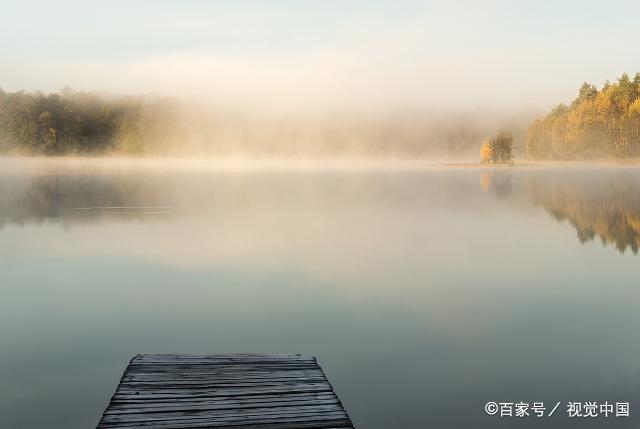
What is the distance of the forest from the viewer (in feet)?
391

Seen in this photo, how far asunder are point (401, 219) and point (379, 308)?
796 inches

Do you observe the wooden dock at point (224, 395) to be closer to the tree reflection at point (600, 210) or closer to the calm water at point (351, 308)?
the calm water at point (351, 308)

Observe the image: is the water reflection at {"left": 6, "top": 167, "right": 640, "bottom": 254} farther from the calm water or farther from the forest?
the forest

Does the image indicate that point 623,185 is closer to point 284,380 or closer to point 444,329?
point 444,329

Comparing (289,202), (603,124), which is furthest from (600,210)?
(603,124)

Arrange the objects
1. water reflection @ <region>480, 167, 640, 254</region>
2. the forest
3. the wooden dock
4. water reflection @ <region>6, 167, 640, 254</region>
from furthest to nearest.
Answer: the forest
water reflection @ <region>6, 167, 640, 254</region>
water reflection @ <region>480, 167, 640, 254</region>
the wooden dock

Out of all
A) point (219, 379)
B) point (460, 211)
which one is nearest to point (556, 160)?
point (460, 211)

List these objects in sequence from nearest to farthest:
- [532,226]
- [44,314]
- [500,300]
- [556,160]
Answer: [44,314] → [500,300] → [532,226] → [556,160]

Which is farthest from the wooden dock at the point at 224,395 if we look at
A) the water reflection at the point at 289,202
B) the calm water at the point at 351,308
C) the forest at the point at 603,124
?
the forest at the point at 603,124

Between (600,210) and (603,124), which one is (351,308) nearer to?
(600,210)

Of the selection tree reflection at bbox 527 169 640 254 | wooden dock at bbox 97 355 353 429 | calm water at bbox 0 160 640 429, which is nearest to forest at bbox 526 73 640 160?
tree reflection at bbox 527 169 640 254

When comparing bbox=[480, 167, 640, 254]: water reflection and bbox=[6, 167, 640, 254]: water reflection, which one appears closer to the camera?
bbox=[480, 167, 640, 254]: water reflection

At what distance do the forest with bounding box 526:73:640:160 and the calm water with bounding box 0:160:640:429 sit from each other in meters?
98.8

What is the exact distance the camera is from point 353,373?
958 cm
